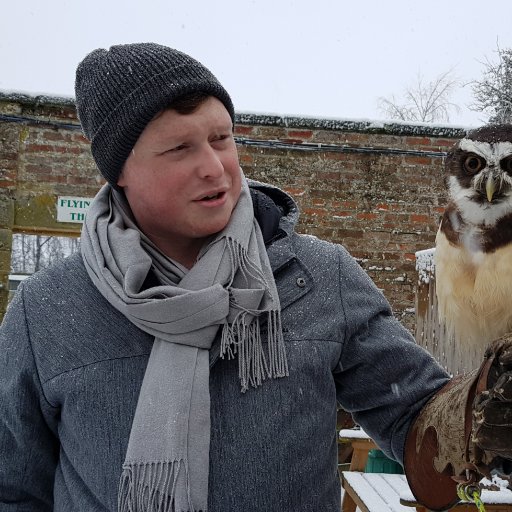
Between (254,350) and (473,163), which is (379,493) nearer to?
(473,163)

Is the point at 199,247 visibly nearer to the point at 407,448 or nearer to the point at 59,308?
the point at 59,308

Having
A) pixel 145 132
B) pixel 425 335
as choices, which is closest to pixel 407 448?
pixel 145 132

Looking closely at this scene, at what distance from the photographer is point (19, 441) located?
1400 mm

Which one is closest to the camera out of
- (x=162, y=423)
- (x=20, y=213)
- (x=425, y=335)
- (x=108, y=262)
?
(x=162, y=423)

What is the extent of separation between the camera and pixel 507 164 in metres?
1.85

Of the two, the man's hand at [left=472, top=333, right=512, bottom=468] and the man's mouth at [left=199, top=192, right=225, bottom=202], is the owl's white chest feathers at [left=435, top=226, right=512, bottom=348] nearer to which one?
the man's hand at [left=472, top=333, right=512, bottom=468]

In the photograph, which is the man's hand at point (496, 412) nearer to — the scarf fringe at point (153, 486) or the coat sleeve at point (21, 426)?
the scarf fringe at point (153, 486)

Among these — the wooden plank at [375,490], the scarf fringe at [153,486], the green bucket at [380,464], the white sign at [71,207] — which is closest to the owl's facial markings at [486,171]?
the scarf fringe at [153,486]

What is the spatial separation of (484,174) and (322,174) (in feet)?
10.2

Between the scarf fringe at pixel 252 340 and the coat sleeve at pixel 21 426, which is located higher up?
the scarf fringe at pixel 252 340

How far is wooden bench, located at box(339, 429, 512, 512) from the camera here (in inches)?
102

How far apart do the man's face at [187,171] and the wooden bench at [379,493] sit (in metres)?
1.33

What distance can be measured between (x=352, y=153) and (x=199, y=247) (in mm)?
3659

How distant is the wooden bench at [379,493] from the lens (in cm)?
260
